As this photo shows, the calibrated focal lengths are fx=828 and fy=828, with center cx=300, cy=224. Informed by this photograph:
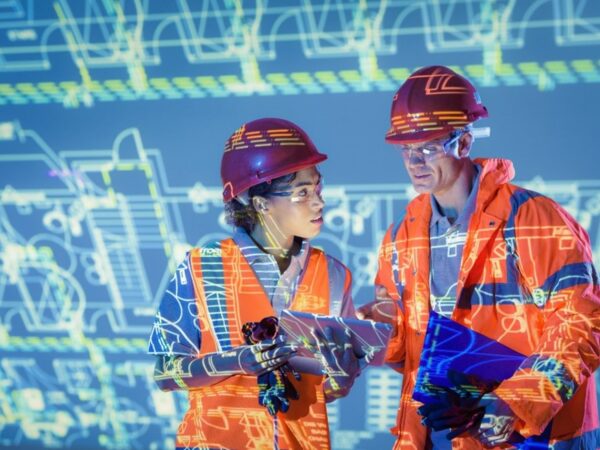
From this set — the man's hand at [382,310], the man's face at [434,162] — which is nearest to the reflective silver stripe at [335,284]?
the man's hand at [382,310]

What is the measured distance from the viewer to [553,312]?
7.38ft

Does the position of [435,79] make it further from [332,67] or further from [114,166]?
[114,166]

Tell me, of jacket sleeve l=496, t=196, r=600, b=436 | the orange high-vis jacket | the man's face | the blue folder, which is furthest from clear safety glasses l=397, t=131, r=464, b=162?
the blue folder

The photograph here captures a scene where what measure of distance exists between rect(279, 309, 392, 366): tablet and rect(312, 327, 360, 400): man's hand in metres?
0.01

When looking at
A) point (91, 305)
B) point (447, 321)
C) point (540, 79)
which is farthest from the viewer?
point (91, 305)

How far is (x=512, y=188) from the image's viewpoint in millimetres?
2445

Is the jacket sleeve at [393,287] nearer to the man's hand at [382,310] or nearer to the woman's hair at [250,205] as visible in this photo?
the man's hand at [382,310]

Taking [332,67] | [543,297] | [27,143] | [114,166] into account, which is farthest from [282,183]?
[27,143]

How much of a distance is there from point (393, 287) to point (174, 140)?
83.1 inches

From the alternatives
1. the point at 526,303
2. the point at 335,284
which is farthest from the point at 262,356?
the point at 526,303

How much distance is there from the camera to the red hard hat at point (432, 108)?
96.1 inches

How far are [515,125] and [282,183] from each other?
1925 mm

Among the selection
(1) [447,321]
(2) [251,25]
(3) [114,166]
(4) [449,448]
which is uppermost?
(2) [251,25]

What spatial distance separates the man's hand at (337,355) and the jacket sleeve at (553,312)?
1.28ft
